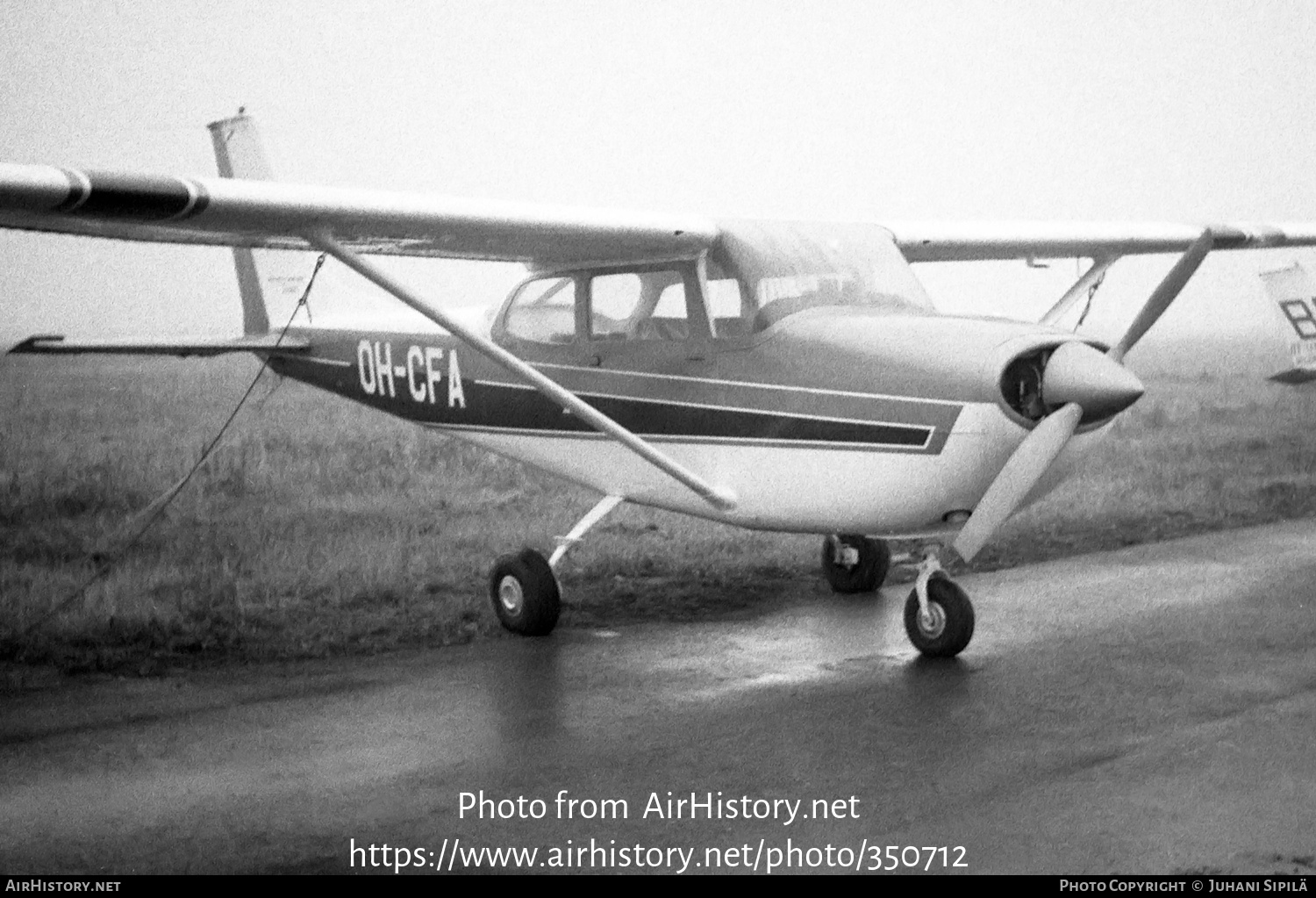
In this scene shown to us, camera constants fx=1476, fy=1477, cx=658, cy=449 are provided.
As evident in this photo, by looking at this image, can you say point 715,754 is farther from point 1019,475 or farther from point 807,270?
point 807,270

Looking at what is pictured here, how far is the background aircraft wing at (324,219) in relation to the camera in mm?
5531

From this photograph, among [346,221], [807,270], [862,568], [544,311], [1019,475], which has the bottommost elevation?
[862,568]

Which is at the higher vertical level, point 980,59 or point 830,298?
point 980,59

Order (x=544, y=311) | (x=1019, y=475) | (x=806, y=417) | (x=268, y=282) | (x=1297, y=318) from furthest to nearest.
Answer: (x=1297, y=318), (x=268, y=282), (x=544, y=311), (x=806, y=417), (x=1019, y=475)

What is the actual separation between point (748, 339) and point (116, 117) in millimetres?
8127

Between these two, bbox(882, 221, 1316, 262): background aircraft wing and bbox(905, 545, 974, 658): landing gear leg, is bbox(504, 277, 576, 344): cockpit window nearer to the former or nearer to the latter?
bbox(882, 221, 1316, 262): background aircraft wing

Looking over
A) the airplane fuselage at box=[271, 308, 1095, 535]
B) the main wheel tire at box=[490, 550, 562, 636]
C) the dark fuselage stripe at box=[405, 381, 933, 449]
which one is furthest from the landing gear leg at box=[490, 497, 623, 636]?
the dark fuselage stripe at box=[405, 381, 933, 449]

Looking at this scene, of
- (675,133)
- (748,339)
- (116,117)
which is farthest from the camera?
(675,133)

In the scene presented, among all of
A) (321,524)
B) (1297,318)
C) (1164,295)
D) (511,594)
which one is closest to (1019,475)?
(1164,295)

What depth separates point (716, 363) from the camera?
23.4 ft

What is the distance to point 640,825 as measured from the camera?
441 centimetres

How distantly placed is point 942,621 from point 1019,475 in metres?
0.96

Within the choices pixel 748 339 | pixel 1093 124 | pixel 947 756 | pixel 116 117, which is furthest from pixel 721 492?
pixel 1093 124
